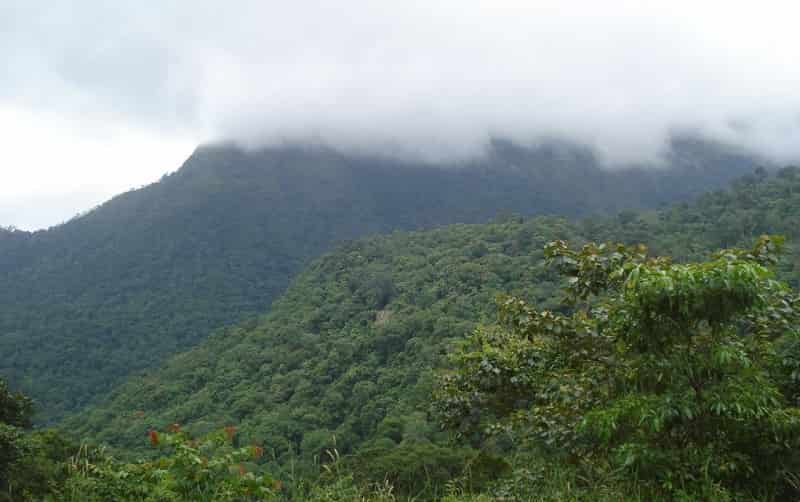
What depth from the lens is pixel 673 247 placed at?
114 feet

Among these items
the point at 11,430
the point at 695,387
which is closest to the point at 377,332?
the point at 11,430

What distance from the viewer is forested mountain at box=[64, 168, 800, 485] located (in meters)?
30.5

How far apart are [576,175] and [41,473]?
90.1m

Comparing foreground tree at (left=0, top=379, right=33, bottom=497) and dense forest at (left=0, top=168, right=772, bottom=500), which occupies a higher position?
dense forest at (left=0, top=168, right=772, bottom=500)

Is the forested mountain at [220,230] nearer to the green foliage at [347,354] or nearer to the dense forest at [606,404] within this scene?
the green foliage at [347,354]

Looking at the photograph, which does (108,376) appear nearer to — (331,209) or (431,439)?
(431,439)

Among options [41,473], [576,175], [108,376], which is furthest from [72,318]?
[576,175]

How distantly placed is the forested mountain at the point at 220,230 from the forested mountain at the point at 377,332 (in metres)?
11.9

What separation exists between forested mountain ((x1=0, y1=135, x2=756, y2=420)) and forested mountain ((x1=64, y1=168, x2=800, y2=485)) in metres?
11.9

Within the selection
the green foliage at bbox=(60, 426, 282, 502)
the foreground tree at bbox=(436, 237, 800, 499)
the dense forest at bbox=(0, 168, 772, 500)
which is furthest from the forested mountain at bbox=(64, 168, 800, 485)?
the green foliage at bbox=(60, 426, 282, 502)

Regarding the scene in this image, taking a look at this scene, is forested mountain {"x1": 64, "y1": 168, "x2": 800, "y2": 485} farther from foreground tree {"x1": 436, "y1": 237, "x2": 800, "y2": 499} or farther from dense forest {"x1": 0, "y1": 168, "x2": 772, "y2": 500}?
foreground tree {"x1": 436, "y1": 237, "x2": 800, "y2": 499}

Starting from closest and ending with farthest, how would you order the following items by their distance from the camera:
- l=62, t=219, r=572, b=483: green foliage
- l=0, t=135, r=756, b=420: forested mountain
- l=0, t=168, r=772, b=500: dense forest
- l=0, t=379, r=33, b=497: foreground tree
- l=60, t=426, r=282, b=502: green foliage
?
l=60, t=426, r=282, b=502: green foliage, l=0, t=168, r=772, b=500: dense forest, l=0, t=379, r=33, b=497: foreground tree, l=62, t=219, r=572, b=483: green foliage, l=0, t=135, r=756, b=420: forested mountain

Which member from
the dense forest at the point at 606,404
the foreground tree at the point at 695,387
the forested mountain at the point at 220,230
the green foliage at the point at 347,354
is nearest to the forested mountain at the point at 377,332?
the green foliage at the point at 347,354

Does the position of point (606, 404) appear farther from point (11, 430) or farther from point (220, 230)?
point (220, 230)
